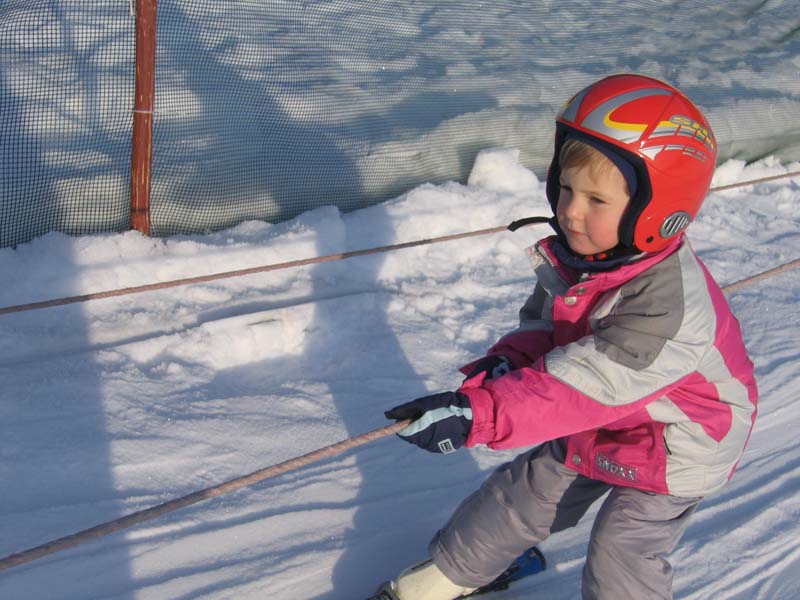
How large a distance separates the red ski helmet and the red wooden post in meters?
2.52

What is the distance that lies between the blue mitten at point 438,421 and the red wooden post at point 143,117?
261cm

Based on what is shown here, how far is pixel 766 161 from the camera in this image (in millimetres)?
7270

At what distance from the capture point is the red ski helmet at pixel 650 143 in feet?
6.97

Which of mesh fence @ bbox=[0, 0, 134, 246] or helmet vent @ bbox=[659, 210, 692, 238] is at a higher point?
helmet vent @ bbox=[659, 210, 692, 238]

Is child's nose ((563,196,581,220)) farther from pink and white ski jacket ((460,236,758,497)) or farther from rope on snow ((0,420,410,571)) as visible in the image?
rope on snow ((0,420,410,571))

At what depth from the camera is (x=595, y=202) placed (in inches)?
86.3

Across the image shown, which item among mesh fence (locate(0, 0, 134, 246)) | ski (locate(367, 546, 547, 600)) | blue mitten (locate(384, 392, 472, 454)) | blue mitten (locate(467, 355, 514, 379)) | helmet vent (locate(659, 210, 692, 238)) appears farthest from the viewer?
mesh fence (locate(0, 0, 134, 246))

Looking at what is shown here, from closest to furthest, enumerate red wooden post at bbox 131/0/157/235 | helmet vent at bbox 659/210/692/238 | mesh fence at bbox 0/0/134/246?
helmet vent at bbox 659/210/692/238 → red wooden post at bbox 131/0/157/235 → mesh fence at bbox 0/0/134/246

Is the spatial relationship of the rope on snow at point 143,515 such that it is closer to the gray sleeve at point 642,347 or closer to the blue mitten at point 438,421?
the blue mitten at point 438,421

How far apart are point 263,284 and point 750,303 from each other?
9.21 ft

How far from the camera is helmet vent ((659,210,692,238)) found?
2.17 m

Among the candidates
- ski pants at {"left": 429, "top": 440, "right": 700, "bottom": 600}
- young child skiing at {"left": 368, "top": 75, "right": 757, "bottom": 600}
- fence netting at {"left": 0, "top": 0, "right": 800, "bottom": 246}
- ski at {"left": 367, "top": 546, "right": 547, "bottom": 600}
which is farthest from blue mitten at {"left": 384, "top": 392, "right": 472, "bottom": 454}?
fence netting at {"left": 0, "top": 0, "right": 800, "bottom": 246}

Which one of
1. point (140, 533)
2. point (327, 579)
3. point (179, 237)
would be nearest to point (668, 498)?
point (327, 579)

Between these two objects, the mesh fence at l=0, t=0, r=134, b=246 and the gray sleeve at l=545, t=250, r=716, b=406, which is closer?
the gray sleeve at l=545, t=250, r=716, b=406
